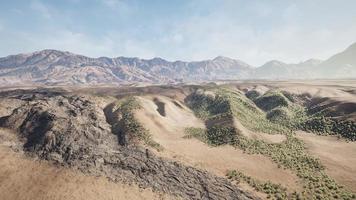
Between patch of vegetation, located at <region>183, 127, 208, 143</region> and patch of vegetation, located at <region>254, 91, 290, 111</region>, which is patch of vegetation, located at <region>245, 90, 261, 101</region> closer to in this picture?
patch of vegetation, located at <region>254, 91, 290, 111</region>

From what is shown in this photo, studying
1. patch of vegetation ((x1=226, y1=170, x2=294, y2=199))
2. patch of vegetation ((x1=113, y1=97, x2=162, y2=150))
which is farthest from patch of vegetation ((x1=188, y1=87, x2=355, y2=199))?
patch of vegetation ((x1=113, y1=97, x2=162, y2=150))

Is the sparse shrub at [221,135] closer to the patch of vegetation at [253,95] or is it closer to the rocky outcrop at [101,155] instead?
the rocky outcrop at [101,155]

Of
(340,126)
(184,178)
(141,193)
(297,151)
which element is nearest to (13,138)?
(141,193)

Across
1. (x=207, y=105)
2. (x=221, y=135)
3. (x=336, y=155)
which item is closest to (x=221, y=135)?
(x=221, y=135)

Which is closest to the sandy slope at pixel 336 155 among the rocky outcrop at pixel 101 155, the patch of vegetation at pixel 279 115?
the patch of vegetation at pixel 279 115

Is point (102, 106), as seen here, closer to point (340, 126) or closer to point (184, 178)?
point (184, 178)

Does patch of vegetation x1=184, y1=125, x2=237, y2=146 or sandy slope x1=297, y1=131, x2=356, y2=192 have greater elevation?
patch of vegetation x1=184, y1=125, x2=237, y2=146

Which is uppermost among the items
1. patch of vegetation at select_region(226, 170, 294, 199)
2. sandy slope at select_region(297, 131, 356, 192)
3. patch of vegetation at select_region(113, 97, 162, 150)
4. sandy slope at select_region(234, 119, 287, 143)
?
patch of vegetation at select_region(113, 97, 162, 150)
